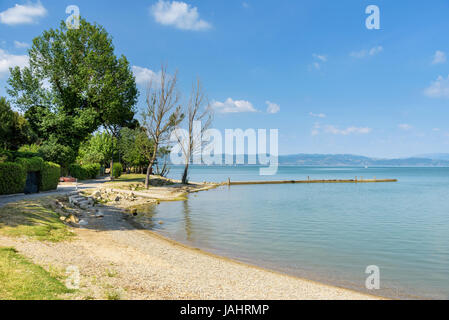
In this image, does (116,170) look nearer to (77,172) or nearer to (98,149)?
(98,149)

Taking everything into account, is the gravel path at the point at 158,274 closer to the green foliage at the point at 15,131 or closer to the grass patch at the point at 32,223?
the grass patch at the point at 32,223

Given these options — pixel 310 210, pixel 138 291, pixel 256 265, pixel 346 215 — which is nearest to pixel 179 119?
pixel 310 210

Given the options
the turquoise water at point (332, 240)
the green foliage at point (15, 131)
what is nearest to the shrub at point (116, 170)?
the green foliage at point (15, 131)

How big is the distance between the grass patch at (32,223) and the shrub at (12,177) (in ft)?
14.5

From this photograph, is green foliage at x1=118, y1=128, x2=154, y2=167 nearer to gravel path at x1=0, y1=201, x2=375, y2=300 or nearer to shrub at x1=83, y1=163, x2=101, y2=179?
shrub at x1=83, y1=163, x2=101, y2=179

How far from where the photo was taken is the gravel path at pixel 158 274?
879 centimetres

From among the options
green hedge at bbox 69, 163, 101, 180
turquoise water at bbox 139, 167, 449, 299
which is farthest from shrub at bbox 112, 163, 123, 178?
turquoise water at bbox 139, 167, 449, 299

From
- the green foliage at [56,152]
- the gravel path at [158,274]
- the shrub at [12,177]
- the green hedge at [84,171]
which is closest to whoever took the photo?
the gravel path at [158,274]

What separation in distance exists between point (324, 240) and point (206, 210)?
1342 centimetres

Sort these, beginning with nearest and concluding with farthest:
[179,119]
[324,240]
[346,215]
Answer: [324,240]
[346,215]
[179,119]

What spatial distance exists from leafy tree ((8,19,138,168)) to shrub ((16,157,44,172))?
12702 millimetres

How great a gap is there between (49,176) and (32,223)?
13804 millimetres

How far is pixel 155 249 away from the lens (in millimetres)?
14117
